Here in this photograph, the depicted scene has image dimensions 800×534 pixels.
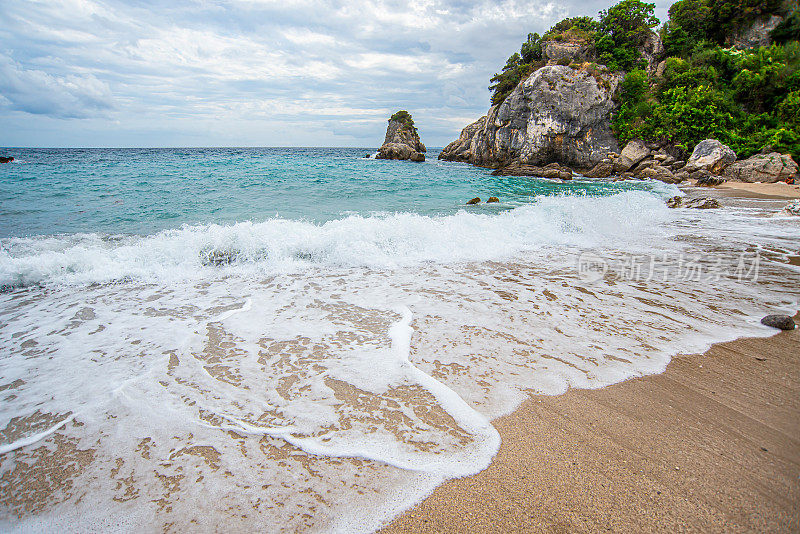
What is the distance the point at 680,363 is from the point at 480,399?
6.52 feet

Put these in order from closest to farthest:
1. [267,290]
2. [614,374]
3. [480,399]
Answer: [480,399] < [614,374] < [267,290]

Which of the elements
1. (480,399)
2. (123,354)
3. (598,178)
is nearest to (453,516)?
(480,399)

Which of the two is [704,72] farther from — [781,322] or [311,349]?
[311,349]

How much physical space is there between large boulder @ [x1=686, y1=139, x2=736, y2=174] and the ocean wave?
1905cm

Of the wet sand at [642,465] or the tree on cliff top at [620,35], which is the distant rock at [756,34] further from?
the wet sand at [642,465]

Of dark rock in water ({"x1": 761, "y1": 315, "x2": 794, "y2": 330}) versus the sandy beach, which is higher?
the sandy beach

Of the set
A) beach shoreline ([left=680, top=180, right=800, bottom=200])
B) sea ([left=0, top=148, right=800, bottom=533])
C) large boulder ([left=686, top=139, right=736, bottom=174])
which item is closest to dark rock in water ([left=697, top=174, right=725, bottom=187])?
beach shoreline ([left=680, top=180, right=800, bottom=200])

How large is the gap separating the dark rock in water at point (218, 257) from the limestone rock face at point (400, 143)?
164ft

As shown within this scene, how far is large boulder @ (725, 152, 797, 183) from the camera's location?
1855 centimetres

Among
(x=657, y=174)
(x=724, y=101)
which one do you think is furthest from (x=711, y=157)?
(x=724, y=101)

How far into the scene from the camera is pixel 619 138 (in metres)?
30.7

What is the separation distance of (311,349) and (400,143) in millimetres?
60424

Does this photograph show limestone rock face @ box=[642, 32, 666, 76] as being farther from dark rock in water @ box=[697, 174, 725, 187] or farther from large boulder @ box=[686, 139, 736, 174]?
dark rock in water @ box=[697, 174, 725, 187]

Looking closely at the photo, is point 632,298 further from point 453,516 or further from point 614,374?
point 453,516
